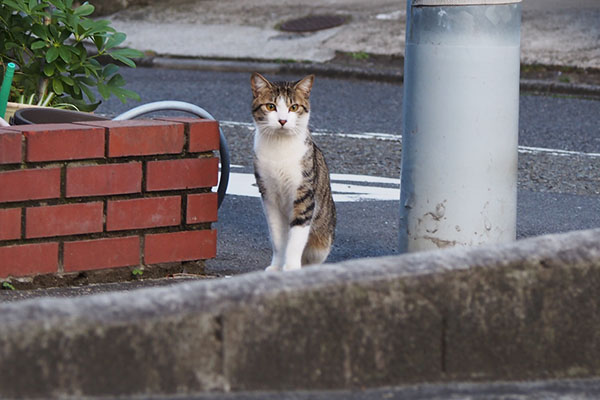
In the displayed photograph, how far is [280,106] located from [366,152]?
2976mm

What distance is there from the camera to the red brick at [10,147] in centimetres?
368

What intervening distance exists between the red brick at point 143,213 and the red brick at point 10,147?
39 cm

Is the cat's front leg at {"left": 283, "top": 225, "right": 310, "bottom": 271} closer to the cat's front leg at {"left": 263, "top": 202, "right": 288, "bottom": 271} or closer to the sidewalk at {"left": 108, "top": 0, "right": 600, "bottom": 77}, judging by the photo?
the cat's front leg at {"left": 263, "top": 202, "right": 288, "bottom": 271}

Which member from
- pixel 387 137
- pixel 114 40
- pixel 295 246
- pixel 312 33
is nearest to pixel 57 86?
pixel 114 40

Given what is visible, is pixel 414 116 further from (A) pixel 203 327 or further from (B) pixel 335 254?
(A) pixel 203 327

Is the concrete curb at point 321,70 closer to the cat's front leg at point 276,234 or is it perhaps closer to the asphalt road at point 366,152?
the asphalt road at point 366,152

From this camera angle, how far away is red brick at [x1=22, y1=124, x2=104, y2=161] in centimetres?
373

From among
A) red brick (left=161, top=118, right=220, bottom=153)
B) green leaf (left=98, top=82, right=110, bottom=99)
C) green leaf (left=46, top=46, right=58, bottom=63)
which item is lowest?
red brick (left=161, top=118, right=220, bottom=153)

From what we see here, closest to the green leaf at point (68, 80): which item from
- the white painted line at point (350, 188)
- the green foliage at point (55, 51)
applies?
the green foliage at point (55, 51)

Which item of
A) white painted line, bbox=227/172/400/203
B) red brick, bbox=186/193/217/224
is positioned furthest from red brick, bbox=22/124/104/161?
white painted line, bbox=227/172/400/203

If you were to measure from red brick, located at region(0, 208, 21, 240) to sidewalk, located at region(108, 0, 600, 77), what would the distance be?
28.9 feet

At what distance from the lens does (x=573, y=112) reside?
950cm

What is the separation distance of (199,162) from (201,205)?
0.17 m

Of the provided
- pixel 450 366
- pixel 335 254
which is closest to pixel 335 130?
pixel 335 254
